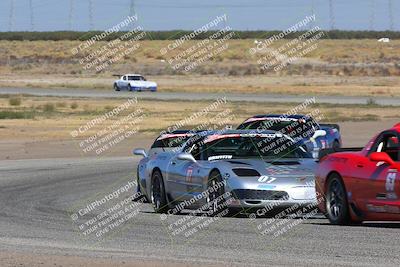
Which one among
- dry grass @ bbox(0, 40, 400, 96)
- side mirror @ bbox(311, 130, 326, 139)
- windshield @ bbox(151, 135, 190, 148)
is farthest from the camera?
dry grass @ bbox(0, 40, 400, 96)

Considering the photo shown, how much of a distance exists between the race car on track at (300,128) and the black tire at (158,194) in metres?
6.38

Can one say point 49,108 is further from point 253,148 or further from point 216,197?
point 216,197

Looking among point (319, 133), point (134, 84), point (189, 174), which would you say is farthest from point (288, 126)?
point (134, 84)

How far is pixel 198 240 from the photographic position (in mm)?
13438

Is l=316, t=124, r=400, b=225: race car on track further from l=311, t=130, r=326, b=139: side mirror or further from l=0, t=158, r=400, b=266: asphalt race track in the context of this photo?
l=311, t=130, r=326, b=139: side mirror

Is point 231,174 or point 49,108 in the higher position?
point 231,174

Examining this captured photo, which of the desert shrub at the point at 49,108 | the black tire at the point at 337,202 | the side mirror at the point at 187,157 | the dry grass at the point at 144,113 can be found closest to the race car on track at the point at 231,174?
the side mirror at the point at 187,157

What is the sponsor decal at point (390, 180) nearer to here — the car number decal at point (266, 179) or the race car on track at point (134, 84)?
the car number decal at point (266, 179)

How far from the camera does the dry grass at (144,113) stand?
137ft

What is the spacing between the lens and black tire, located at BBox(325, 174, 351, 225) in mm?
14492

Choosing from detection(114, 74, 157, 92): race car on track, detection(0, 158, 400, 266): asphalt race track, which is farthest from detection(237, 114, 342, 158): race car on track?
detection(114, 74, 157, 92): race car on track

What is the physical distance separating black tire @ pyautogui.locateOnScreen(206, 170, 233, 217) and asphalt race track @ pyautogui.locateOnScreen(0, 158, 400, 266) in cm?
32

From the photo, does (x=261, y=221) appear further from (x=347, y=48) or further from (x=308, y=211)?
(x=347, y=48)

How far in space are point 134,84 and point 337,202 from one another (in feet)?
198
